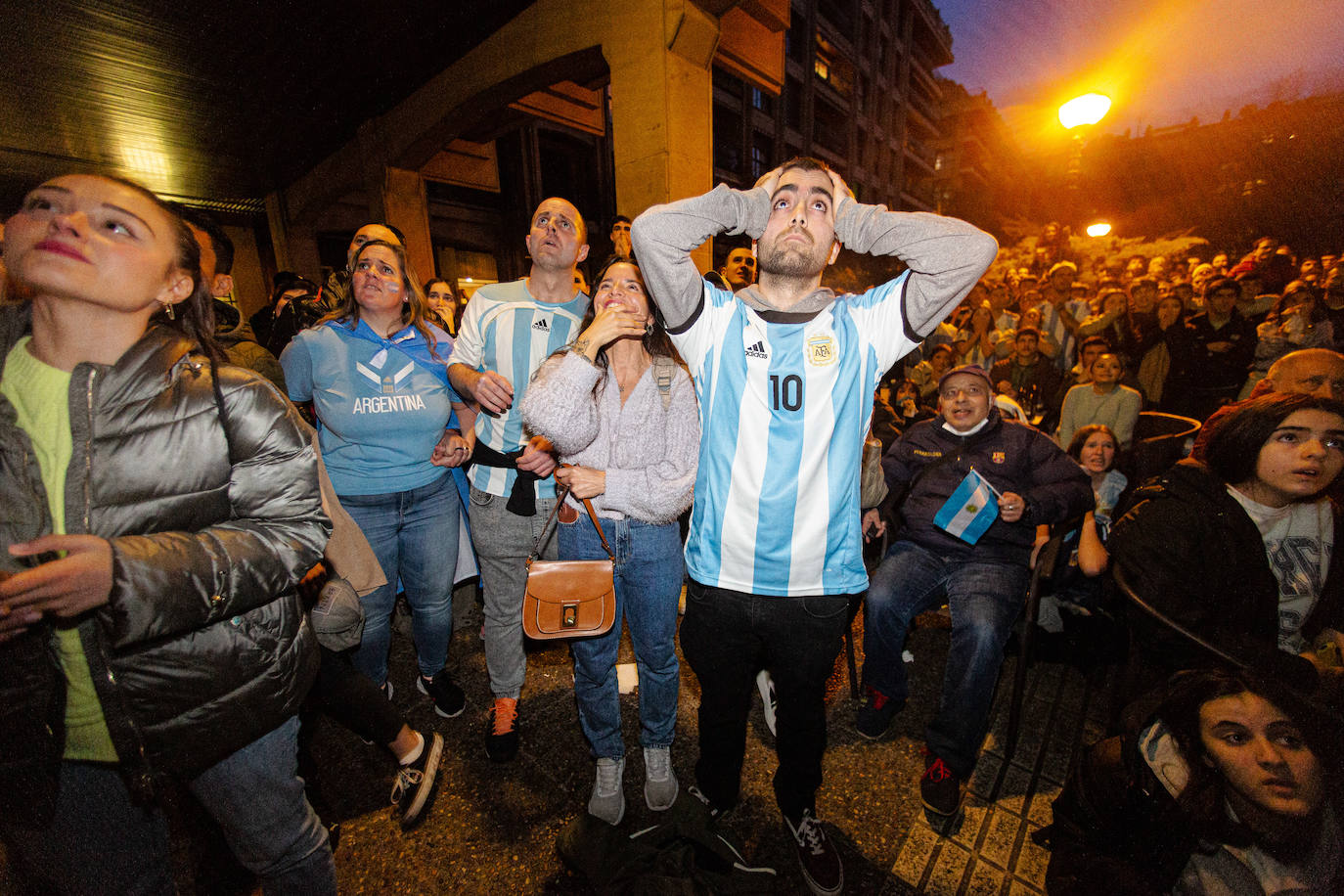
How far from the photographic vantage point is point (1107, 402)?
420 cm

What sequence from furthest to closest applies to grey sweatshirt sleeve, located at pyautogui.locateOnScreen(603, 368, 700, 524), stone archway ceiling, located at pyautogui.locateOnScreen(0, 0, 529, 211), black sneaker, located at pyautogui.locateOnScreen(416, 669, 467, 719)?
stone archway ceiling, located at pyautogui.locateOnScreen(0, 0, 529, 211) < black sneaker, located at pyautogui.locateOnScreen(416, 669, 467, 719) < grey sweatshirt sleeve, located at pyautogui.locateOnScreen(603, 368, 700, 524)

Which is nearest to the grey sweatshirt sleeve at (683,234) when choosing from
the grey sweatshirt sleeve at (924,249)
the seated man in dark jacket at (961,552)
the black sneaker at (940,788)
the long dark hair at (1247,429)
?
the grey sweatshirt sleeve at (924,249)

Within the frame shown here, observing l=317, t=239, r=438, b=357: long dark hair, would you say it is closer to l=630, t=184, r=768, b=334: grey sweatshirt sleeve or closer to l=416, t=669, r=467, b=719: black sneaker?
l=630, t=184, r=768, b=334: grey sweatshirt sleeve

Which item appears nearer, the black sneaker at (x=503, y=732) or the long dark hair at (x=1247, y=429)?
the long dark hair at (x=1247, y=429)

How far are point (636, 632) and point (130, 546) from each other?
4.93 feet

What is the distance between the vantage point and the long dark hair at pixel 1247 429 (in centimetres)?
189

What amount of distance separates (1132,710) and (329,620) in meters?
2.95

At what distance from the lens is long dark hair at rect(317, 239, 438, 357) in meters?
2.37

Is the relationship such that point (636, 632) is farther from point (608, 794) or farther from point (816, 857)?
point (816, 857)

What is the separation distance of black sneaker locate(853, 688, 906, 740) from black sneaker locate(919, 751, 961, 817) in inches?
12.0

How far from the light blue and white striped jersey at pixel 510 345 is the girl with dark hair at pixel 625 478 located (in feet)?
1.02

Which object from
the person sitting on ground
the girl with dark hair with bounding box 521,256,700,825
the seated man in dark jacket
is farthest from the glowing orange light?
the girl with dark hair with bounding box 521,256,700,825

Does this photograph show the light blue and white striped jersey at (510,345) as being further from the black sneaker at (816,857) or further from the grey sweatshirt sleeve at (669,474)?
the black sneaker at (816,857)

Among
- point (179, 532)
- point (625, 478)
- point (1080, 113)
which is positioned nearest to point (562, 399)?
point (625, 478)
